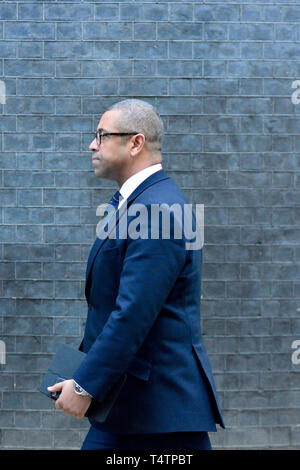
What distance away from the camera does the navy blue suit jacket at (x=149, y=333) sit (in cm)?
291

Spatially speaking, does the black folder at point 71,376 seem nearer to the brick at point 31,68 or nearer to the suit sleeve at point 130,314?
the suit sleeve at point 130,314

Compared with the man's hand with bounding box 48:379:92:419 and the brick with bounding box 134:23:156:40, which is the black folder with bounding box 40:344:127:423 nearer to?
the man's hand with bounding box 48:379:92:419

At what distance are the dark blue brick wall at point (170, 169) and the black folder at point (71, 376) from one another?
8.53ft

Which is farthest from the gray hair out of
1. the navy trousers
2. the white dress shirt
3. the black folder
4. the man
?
the navy trousers

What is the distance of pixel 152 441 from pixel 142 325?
1.79 ft

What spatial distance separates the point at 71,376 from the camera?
3.09m

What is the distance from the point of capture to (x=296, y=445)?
581 cm

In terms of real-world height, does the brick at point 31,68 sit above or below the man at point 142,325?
above

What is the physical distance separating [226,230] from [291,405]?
1453 millimetres

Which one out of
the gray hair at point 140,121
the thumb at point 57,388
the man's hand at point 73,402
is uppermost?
the gray hair at point 140,121

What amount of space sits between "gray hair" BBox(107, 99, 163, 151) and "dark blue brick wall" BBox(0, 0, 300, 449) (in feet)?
7.76

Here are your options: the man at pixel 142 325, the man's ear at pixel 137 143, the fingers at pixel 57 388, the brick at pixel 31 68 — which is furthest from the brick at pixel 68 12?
the fingers at pixel 57 388

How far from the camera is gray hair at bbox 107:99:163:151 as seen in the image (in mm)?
3328
